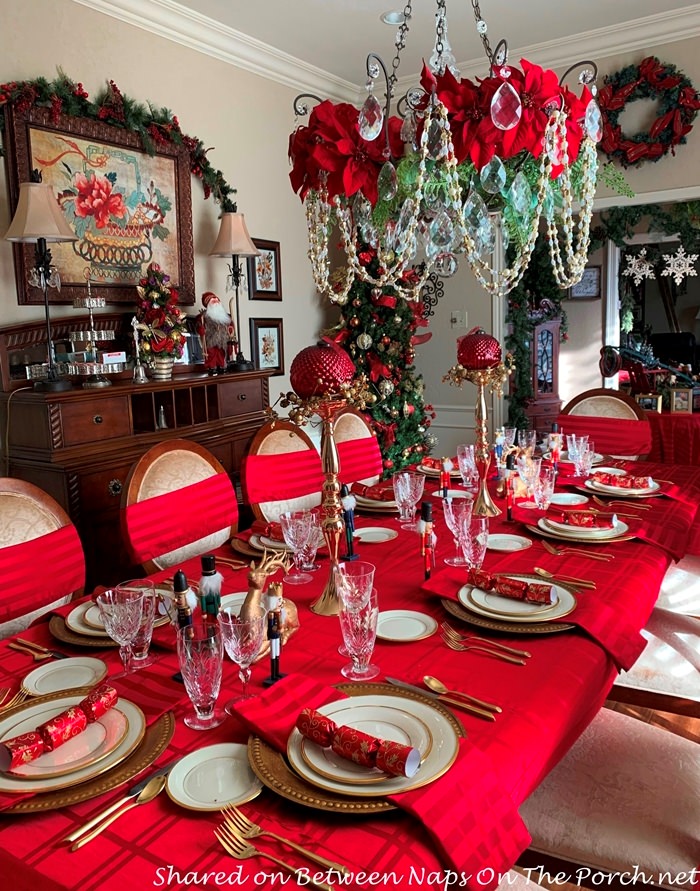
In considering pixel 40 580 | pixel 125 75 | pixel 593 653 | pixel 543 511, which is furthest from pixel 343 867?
pixel 125 75

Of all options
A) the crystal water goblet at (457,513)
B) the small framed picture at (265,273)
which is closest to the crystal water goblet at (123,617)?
the crystal water goblet at (457,513)

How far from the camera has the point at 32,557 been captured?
1.64 metres

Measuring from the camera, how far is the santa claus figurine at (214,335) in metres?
3.73

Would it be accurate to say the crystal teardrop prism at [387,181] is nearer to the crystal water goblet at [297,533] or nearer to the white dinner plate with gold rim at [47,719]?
the crystal water goblet at [297,533]

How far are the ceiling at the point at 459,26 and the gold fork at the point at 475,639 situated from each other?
3.38 meters

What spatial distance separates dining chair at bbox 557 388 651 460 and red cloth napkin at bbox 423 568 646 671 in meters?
1.69

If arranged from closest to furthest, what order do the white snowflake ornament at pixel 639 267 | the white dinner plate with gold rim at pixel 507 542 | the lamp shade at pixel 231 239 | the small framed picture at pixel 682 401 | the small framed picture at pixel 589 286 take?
the white dinner plate with gold rim at pixel 507 542
the lamp shade at pixel 231 239
the small framed picture at pixel 682 401
the white snowflake ornament at pixel 639 267
the small framed picture at pixel 589 286

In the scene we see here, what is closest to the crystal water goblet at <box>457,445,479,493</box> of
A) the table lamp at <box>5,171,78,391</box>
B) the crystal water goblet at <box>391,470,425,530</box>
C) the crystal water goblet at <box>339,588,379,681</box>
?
the crystal water goblet at <box>391,470,425,530</box>

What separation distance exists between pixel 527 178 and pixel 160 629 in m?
1.33

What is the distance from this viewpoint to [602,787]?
138 centimetres

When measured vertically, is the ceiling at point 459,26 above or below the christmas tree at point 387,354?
above

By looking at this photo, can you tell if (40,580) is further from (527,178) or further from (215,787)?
(527,178)

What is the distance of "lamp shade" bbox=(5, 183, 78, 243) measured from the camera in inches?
108

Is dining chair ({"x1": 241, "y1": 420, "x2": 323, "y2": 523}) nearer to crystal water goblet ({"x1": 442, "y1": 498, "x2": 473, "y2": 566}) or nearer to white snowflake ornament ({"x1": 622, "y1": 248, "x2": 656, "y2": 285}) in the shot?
crystal water goblet ({"x1": 442, "y1": 498, "x2": 473, "y2": 566})
